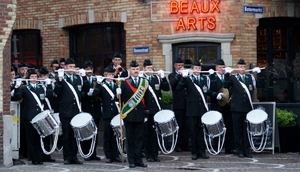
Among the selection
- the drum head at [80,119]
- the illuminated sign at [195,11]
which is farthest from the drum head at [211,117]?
the illuminated sign at [195,11]

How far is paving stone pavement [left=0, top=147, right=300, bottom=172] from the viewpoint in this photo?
15.0 metres

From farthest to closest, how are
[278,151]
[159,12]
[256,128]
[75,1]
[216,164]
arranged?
[75,1] → [159,12] → [278,151] → [256,128] → [216,164]

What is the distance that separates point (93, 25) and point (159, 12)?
2.78 m

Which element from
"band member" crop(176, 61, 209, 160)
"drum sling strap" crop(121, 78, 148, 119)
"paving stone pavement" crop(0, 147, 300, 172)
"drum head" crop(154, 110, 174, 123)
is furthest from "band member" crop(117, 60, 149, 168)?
"band member" crop(176, 61, 209, 160)

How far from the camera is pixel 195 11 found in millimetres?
20625

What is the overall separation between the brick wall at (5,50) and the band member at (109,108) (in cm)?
179

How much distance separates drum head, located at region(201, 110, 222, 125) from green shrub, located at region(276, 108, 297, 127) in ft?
6.79

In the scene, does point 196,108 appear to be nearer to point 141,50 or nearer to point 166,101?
point 166,101

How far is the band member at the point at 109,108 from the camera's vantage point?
16500 mm

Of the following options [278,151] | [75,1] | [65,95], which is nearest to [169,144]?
[278,151]

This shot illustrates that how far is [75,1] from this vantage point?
2302cm

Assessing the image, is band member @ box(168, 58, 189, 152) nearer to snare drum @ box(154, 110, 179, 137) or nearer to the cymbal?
the cymbal

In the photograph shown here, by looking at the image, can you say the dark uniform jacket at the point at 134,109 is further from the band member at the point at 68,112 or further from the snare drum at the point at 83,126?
the band member at the point at 68,112

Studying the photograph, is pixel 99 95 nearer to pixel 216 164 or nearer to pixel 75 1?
pixel 216 164
